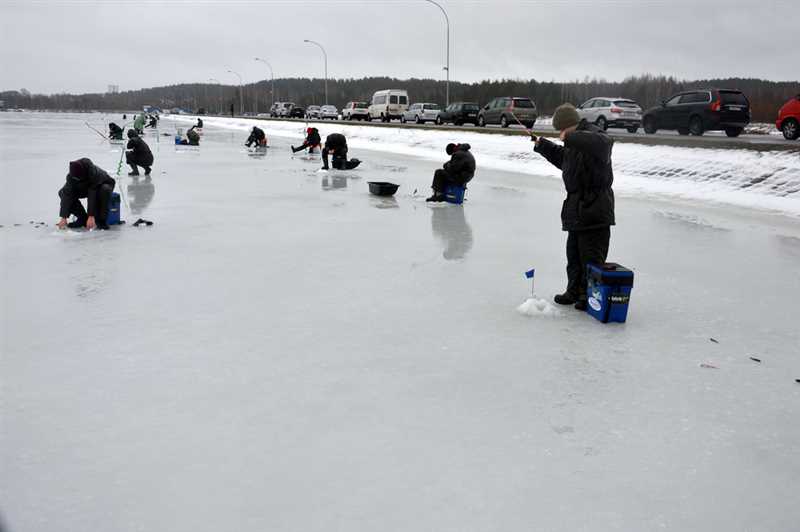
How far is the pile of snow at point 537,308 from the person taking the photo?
19.5 feet

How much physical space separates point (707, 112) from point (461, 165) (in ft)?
45.4

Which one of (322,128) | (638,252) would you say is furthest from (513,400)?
(322,128)

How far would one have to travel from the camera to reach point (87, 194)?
9375 millimetres

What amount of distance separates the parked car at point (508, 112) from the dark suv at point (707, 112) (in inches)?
353

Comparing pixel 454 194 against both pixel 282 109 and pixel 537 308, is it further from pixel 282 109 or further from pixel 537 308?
pixel 282 109

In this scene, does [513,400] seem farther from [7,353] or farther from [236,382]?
[7,353]

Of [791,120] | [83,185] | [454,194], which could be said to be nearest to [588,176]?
[454,194]

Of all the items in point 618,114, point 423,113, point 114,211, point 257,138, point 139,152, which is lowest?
point 114,211

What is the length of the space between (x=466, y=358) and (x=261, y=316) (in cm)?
203

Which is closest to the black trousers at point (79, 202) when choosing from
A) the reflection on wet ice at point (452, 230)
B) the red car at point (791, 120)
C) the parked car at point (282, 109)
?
the reflection on wet ice at point (452, 230)

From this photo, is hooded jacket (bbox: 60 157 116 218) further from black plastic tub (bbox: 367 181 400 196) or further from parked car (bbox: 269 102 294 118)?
parked car (bbox: 269 102 294 118)

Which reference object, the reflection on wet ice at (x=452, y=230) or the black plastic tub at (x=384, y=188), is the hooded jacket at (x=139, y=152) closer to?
the black plastic tub at (x=384, y=188)

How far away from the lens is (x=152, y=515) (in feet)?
9.20

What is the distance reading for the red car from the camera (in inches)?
723
